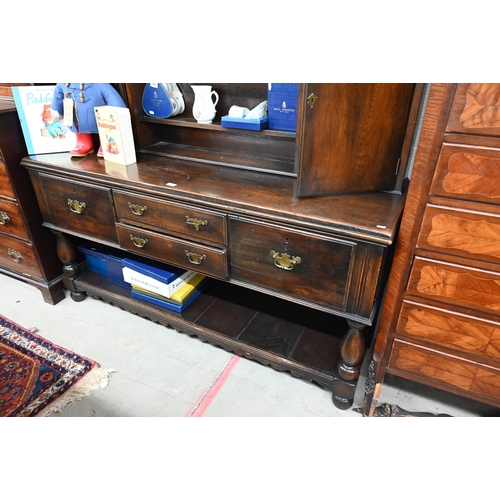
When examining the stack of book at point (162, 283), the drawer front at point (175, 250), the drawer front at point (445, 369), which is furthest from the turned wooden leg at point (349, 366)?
the stack of book at point (162, 283)

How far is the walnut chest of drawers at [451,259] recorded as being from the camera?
2.94 feet

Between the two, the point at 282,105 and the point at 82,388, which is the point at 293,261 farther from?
the point at 82,388

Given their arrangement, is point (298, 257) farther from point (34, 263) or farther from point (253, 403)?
point (34, 263)

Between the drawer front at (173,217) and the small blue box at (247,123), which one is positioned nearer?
the drawer front at (173,217)

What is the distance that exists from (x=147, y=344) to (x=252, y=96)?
3.90ft

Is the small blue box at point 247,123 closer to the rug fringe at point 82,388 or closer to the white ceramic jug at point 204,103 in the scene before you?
the white ceramic jug at point 204,103

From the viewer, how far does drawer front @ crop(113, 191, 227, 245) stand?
1343mm

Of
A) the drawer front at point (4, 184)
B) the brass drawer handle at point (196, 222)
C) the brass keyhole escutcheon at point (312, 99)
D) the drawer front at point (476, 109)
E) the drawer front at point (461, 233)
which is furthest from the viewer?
the drawer front at point (4, 184)

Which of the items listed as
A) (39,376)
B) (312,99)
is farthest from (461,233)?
(39,376)

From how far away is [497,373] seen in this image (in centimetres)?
114

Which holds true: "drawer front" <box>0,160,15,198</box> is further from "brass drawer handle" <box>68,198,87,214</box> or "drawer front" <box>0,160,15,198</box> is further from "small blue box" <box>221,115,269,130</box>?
"small blue box" <box>221,115,269,130</box>

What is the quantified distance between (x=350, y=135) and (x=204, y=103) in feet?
2.23

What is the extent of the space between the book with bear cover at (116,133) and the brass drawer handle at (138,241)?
1.05 ft

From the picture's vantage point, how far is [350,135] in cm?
120
